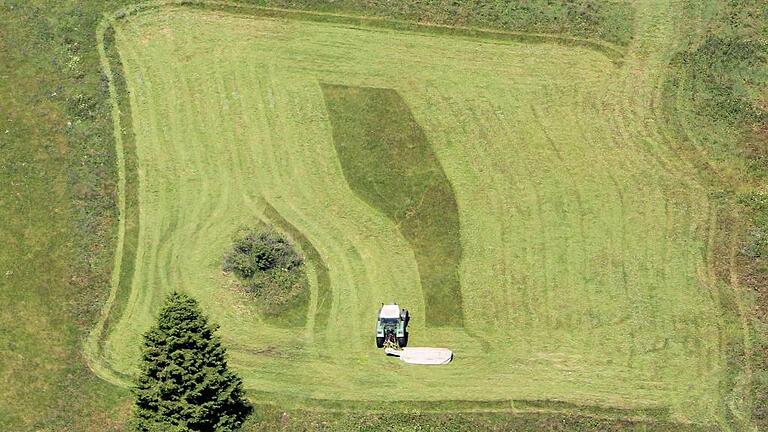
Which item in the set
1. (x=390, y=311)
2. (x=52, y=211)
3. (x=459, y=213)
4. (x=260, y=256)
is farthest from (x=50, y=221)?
(x=459, y=213)

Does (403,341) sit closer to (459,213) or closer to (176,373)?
(459,213)

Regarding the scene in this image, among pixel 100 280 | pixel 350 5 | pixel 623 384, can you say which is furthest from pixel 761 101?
pixel 100 280

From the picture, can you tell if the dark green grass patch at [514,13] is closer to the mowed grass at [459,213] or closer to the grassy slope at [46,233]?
the grassy slope at [46,233]

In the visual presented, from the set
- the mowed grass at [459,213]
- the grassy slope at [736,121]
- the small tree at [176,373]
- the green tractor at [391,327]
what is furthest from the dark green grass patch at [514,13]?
the small tree at [176,373]

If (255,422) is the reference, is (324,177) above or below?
above

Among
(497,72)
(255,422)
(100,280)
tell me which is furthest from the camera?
(497,72)

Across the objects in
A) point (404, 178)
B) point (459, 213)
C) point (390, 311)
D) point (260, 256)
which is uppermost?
point (404, 178)

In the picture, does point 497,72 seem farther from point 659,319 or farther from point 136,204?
point 136,204
